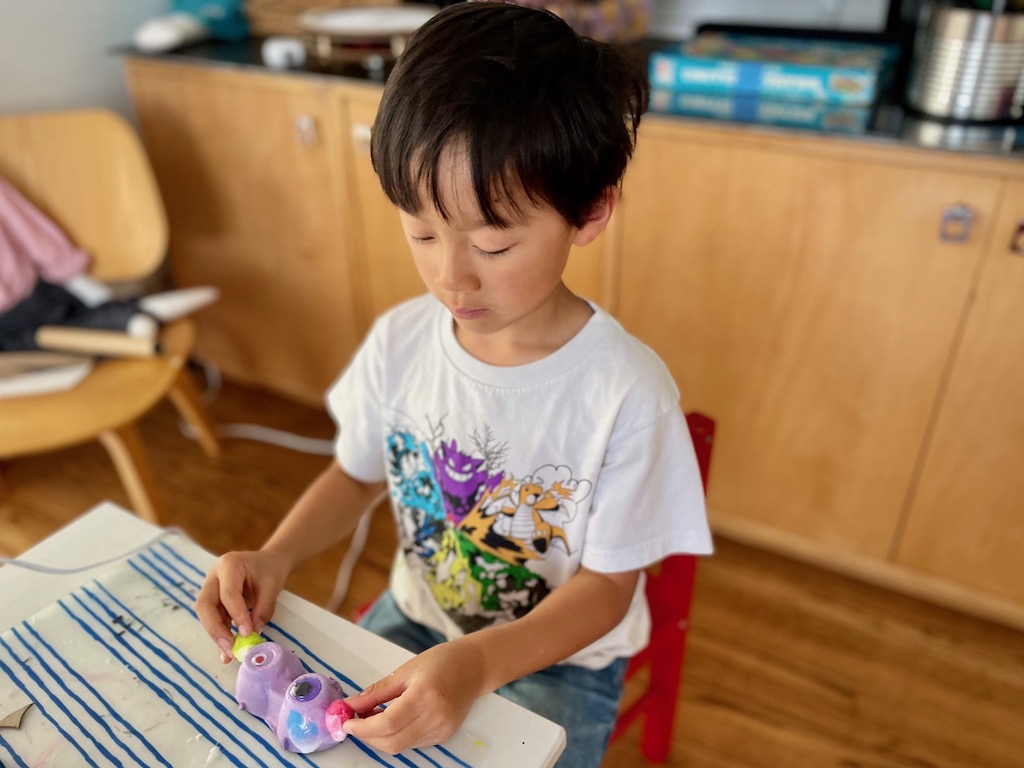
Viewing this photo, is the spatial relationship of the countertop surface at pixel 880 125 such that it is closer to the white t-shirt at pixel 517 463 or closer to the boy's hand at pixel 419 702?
the white t-shirt at pixel 517 463

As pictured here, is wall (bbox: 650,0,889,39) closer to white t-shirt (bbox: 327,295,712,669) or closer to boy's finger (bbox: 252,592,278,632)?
white t-shirt (bbox: 327,295,712,669)

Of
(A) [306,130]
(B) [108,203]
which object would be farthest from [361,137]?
(B) [108,203]

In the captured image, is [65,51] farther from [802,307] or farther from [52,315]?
[802,307]

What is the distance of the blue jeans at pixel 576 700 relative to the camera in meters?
0.79

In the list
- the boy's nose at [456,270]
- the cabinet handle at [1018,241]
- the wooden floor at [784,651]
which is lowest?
the wooden floor at [784,651]

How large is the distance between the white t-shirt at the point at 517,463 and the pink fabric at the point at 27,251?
3.19 feet

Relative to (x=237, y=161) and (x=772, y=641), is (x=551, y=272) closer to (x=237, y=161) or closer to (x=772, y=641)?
(x=772, y=641)

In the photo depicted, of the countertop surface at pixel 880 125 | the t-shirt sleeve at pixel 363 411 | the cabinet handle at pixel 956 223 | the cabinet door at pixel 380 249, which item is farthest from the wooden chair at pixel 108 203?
the cabinet handle at pixel 956 223

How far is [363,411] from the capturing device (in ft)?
2.77

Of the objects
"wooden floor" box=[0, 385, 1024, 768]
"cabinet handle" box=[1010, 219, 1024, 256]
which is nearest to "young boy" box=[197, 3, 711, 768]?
"wooden floor" box=[0, 385, 1024, 768]

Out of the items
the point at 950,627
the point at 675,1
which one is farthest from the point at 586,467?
the point at 675,1

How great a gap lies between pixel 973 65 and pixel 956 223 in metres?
0.25

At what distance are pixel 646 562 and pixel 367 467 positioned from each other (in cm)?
31

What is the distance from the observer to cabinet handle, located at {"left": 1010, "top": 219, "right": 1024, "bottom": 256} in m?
1.11
